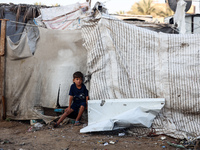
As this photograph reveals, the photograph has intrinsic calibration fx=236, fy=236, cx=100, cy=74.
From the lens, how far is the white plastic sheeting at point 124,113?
3.63 m

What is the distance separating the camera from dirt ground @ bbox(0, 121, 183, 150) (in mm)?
3178

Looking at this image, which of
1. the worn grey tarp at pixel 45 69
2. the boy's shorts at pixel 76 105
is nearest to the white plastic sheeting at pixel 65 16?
the worn grey tarp at pixel 45 69

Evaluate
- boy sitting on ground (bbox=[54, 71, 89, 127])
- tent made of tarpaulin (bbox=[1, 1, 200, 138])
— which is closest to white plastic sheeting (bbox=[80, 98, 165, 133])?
tent made of tarpaulin (bbox=[1, 1, 200, 138])

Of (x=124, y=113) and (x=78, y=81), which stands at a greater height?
(x=78, y=81)

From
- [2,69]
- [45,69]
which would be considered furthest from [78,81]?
[2,69]

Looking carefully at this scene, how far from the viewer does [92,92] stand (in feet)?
13.5

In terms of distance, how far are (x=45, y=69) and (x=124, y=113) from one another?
6.34ft

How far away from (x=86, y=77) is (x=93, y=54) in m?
0.55

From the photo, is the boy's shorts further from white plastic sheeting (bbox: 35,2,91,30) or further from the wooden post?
white plastic sheeting (bbox: 35,2,91,30)

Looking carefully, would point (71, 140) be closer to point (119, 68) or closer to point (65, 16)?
point (119, 68)

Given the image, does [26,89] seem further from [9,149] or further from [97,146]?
[97,146]

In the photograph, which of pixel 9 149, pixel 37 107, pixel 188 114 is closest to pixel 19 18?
pixel 37 107

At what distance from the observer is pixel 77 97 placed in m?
4.42

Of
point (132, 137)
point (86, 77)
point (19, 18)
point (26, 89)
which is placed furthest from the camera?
point (19, 18)
